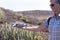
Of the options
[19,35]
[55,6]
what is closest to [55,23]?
[55,6]

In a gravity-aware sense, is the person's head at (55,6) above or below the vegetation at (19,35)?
above

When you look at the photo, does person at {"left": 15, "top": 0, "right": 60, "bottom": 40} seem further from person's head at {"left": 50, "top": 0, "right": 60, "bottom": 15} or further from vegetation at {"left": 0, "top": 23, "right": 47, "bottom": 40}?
vegetation at {"left": 0, "top": 23, "right": 47, "bottom": 40}

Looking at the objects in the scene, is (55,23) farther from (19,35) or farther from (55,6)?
(19,35)

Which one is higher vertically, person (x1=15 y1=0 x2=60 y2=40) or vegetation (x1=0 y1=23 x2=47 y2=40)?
person (x1=15 y1=0 x2=60 y2=40)

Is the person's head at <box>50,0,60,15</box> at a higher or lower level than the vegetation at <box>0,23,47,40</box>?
higher

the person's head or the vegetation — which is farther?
the vegetation

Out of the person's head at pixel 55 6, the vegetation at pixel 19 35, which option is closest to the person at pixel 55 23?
the person's head at pixel 55 6

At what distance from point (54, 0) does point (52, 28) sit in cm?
44

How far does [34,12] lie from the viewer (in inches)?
1786

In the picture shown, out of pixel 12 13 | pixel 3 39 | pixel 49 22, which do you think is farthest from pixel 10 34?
pixel 12 13

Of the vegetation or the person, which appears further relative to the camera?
the vegetation

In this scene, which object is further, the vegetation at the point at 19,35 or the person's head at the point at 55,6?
the vegetation at the point at 19,35

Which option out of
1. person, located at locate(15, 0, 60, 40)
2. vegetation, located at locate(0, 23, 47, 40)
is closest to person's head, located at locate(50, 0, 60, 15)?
person, located at locate(15, 0, 60, 40)

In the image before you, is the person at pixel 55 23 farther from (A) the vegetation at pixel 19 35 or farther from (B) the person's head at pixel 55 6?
(A) the vegetation at pixel 19 35
